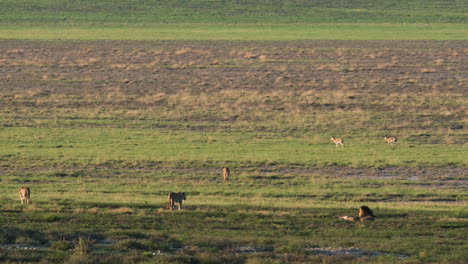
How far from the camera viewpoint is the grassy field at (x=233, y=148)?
1584 centimetres

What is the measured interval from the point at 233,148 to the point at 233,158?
6.93ft

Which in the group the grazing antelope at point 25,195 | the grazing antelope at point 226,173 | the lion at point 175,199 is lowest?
the lion at point 175,199

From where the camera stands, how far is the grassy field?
15836mm

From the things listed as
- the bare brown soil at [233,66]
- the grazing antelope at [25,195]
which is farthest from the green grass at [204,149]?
the bare brown soil at [233,66]

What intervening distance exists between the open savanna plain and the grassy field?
3.1 inches

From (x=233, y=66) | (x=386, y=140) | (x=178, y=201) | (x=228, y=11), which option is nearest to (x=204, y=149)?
(x=386, y=140)

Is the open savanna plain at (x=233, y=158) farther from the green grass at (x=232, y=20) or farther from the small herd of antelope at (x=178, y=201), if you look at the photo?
the green grass at (x=232, y=20)

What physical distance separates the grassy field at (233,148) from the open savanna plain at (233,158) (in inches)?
3.1

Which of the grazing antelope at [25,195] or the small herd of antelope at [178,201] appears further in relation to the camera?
the grazing antelope at [25,195]

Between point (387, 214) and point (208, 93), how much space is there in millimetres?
28404

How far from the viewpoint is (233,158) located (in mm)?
29594

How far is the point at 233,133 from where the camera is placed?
3534 centimetres

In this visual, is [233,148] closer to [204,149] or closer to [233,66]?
[204,149]

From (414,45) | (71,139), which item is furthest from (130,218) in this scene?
(414,45)
